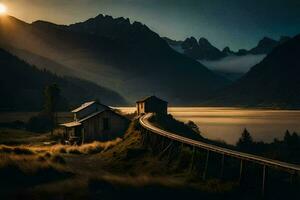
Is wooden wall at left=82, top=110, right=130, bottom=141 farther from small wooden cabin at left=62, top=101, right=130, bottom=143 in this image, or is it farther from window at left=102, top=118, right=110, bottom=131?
window at left=102, top=118, right=110, bottom=131

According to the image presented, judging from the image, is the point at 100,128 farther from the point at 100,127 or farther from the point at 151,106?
the point at 151,106

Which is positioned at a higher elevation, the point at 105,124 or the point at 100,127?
the point at 105,124

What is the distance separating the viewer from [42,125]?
387 feet

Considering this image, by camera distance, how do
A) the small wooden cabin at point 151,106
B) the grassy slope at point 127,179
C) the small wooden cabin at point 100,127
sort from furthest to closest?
the small wooden cabin at point 151,106, the small wooden cabin at point 100,127, the grassy slope at point 127,179

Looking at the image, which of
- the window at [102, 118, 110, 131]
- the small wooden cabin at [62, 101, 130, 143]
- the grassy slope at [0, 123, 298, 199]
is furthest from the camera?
the window at [102, 118, 110, 131]

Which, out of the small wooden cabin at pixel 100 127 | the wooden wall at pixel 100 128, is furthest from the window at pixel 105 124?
the wooden wall at pixel 100 128

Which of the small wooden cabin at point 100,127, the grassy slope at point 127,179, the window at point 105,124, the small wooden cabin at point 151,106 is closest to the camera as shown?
the grassy slope at point 127,179

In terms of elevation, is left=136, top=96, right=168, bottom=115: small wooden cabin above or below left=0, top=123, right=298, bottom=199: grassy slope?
above

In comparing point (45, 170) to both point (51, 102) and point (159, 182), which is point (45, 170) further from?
point (51, 102)

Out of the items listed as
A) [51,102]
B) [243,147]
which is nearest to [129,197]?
[243,147]

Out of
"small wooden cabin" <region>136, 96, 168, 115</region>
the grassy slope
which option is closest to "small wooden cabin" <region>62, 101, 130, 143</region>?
the grassy slope

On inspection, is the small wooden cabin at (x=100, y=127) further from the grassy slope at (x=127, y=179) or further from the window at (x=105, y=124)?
the grassy slope at (x=127, y=179)

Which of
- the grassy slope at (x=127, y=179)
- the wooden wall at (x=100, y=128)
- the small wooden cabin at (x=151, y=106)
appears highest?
the small wooden cabin at (x=151, y=106)

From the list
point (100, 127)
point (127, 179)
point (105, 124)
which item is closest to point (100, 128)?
point (100, 127)
